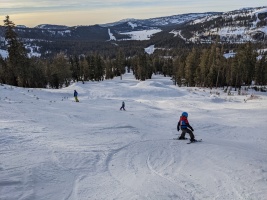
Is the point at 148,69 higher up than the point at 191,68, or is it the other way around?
the point at 191,68

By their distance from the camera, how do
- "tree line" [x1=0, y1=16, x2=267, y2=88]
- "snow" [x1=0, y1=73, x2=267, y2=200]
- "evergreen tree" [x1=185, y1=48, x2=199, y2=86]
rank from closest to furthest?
"snow" [x1=0, y1=73, x2=267, y2=200] < "tree line" [x1=0, y1=16, x2=267, y2=88] < "evergreen tree" [x1=185, y1=48, x2=199, y2=86]

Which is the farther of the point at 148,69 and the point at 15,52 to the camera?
the point at 148,69

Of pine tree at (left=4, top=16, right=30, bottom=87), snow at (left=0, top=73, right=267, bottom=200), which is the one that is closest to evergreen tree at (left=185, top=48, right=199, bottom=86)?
pine tree at (left=4, top=16, right=30, bottom=87)

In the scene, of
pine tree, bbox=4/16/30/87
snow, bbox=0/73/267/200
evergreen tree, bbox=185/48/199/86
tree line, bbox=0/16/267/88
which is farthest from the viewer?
evergreen tree, bbox=185/48/199/86

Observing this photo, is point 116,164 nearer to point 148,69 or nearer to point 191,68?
point 191,68

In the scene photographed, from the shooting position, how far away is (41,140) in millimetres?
14008

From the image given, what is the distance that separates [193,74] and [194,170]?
7403 cm

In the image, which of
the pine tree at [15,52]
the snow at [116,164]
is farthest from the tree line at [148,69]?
the snow at [116,164]

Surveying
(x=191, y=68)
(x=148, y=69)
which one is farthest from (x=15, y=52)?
(x=148, y=69)

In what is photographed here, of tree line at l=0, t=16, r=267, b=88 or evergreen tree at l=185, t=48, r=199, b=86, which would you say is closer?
tree line at l=0, t=16, r=267, b=88

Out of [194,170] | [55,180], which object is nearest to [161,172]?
[194,170]

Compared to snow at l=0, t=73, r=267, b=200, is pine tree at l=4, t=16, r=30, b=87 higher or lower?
higher

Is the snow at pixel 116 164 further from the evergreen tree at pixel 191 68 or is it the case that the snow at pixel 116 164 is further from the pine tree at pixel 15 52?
the evergreen tree at pixel 191 68

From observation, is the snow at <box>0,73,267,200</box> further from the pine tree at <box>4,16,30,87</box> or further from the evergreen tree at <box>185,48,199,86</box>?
the evergreen tree at <box>185,48,199,86</box>
